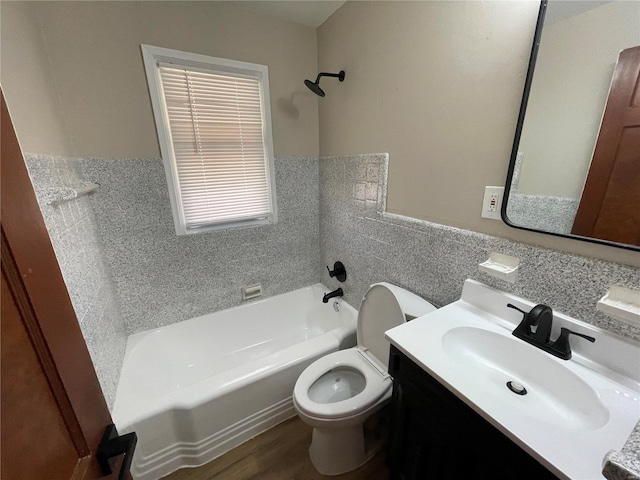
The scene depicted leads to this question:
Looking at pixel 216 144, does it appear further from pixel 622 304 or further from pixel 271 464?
pixel 622 304

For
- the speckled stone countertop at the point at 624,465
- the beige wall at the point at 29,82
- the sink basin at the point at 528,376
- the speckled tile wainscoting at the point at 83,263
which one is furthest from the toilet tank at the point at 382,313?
the beige wall at the point at 29,82

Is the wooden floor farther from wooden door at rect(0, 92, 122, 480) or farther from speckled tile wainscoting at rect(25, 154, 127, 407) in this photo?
wooden door at rect(0, 92, 122, 480)

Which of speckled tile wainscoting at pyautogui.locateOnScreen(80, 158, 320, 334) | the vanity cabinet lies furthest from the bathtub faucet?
the vanity cabinet

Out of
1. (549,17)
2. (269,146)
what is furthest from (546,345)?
(269,146)

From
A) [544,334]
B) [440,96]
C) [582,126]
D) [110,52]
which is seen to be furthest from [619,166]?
[110,52]

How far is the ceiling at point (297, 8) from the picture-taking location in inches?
61.9

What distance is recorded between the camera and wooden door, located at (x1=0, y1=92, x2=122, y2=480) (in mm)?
338

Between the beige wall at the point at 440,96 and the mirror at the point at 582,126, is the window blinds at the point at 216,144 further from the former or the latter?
the mirror at the point at 582,126

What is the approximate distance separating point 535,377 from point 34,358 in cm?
124

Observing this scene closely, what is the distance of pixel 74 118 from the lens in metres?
1.37

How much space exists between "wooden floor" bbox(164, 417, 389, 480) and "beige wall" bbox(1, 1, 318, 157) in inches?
64.5

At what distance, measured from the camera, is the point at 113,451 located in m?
0.53

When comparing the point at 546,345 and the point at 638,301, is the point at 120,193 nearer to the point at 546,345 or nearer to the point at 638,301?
the point at 546,345

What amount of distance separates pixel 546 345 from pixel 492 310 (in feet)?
0.69
